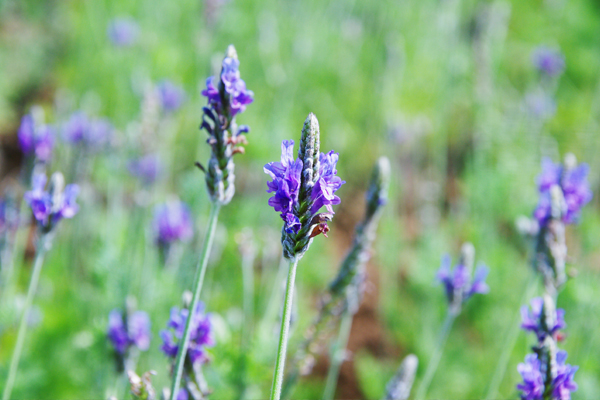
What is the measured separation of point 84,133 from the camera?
2.61m

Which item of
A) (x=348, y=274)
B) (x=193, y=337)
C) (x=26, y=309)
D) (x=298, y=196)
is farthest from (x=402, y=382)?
(x=26, y=309)

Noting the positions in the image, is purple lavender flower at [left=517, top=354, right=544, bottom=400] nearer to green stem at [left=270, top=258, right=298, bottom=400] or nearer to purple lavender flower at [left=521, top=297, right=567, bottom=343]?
purple lavender flower at [left=521, top=297, right=567, bottom=343]

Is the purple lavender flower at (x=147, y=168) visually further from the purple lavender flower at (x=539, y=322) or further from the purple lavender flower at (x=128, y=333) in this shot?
the purple lavender flower at (x=539, y=322)

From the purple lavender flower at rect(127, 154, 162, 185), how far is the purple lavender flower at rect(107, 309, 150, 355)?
958mm

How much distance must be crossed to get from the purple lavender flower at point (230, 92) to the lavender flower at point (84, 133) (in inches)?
64.2

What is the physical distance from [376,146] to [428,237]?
61.9 inches

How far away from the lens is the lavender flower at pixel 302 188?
0.99 m

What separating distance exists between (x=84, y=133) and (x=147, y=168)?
0.41 meters

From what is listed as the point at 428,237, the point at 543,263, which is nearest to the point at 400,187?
the point at 428,237

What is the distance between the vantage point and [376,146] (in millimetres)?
4605

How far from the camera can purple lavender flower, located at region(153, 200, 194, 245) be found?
7.16 ft

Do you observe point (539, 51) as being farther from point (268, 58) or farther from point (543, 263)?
point (543, 263)

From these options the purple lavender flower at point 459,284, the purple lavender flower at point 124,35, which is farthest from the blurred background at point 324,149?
the purple lavender flower at point 459,284

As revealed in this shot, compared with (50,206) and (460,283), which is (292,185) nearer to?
(50,206)
